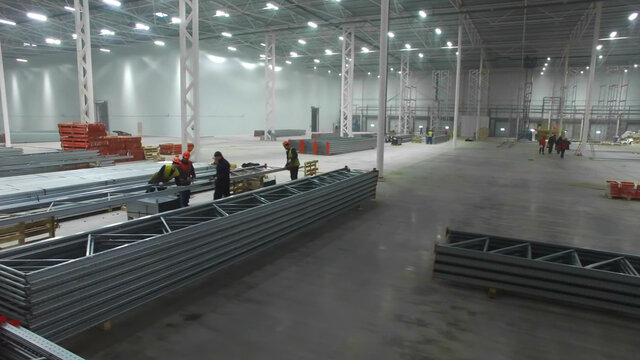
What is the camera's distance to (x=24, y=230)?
6.70m

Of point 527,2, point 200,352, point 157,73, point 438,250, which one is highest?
point 527,2

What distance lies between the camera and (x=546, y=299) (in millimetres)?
5270

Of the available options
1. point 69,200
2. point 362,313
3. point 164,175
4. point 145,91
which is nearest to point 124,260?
point 362,313

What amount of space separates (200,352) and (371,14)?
89.2ft

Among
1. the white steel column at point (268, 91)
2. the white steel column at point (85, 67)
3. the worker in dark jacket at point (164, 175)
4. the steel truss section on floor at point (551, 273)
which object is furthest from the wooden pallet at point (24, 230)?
the white steel column at point (268, 91)

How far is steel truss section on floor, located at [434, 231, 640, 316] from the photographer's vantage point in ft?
16.0

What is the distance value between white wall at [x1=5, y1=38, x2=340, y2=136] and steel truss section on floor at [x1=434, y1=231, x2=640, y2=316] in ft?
116

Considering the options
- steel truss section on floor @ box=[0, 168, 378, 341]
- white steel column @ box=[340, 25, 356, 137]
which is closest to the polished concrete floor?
steel truss section on floor @ box=[0, 168, 378, 341]

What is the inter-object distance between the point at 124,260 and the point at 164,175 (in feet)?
15.5

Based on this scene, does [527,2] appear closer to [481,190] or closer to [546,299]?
[481,190]

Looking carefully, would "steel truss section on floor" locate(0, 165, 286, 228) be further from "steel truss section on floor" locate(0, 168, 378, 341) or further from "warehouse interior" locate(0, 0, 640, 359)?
"steel truss section on floor" locate(0, 168, 378, 341)

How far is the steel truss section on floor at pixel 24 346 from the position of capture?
2969 mm

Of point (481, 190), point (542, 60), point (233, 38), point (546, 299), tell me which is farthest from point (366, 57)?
point (546, 299)

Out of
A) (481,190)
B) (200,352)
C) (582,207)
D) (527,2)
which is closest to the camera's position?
(200,352)
